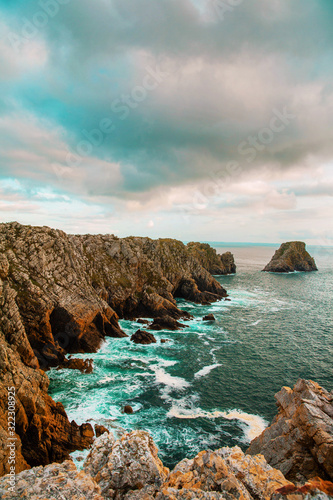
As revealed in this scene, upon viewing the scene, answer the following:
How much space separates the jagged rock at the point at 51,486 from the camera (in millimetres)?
10953

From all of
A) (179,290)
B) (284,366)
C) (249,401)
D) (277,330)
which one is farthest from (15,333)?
(179,290)

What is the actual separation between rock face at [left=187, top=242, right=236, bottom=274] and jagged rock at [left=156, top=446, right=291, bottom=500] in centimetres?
15680

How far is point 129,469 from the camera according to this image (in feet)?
45.0

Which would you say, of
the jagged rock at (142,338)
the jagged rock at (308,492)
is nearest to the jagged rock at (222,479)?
the jagged rock at (308,492)

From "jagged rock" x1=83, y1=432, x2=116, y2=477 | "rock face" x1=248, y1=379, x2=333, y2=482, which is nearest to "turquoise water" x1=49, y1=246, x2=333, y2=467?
"rock face" x1=248, y1=379, x2=333, y2=482

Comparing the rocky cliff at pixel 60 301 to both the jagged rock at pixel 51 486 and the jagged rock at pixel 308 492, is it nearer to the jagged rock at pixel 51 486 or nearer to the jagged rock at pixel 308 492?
the jagged rock at pixel 51 486

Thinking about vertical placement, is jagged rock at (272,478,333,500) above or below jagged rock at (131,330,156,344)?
above

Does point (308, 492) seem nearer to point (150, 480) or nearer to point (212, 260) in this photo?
point (150, 480)

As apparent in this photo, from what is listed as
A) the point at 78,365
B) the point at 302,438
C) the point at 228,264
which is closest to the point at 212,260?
the point at 228,264

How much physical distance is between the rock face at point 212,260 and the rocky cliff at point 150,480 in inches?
6164

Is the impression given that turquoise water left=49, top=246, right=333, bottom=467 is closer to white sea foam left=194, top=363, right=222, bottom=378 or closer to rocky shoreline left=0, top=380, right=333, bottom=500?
white sea foam left=194, top=363, right=222, bottom=378

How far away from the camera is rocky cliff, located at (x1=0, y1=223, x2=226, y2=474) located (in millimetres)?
24859

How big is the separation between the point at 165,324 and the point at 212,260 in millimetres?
115523

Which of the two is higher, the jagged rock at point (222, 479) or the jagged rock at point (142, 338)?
the jagged rock at point (222, 479)
